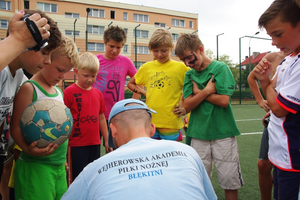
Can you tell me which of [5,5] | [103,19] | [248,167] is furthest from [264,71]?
[103,19]

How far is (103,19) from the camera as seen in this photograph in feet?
123

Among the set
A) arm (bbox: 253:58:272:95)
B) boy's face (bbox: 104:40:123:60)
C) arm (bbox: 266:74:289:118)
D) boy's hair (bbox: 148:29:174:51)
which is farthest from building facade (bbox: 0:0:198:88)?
arm (bbox: 266:74:289:118)

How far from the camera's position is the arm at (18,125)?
7.29 ft

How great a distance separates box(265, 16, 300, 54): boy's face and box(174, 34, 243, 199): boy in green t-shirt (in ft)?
3.12

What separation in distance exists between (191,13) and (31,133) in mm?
47354

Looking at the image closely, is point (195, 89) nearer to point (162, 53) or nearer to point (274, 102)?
point (162, 53)

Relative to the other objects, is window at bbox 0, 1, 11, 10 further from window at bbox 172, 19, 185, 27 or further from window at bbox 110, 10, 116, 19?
window at bbox 172, 19, 185, 27

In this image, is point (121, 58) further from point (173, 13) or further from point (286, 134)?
point (173, 13)

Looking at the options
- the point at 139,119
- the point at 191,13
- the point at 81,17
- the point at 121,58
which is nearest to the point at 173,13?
the point at 191,13

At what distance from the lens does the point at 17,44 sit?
148cm

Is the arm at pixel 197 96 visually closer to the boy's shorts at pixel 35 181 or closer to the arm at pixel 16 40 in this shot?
the boy's shorts at pixel 35 181

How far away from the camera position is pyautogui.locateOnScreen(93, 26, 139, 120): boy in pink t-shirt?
4.09 m

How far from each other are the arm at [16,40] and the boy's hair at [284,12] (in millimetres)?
1899

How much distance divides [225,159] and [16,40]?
2532 mm
